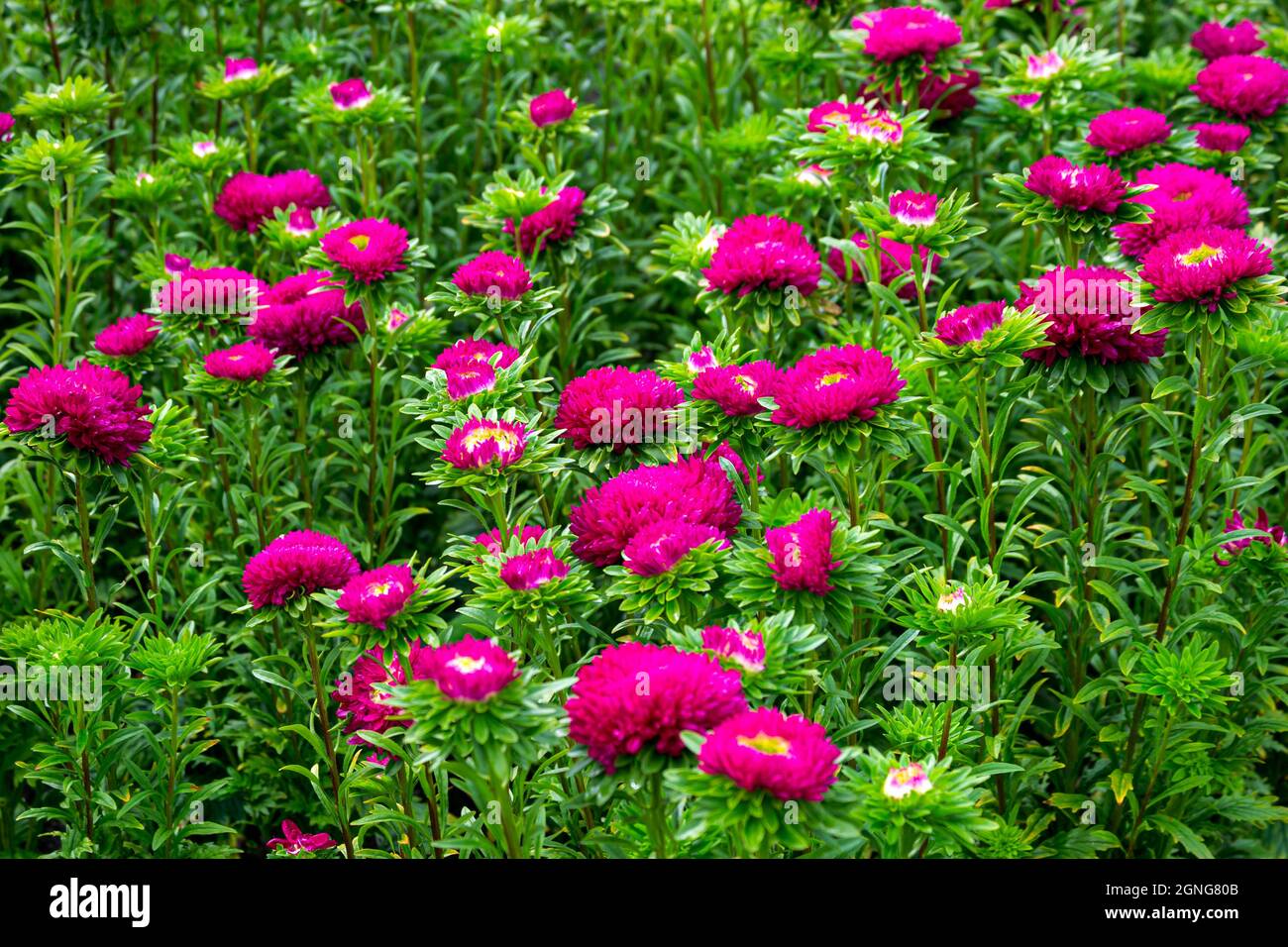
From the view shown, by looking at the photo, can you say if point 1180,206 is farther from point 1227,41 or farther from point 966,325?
point 1227,41

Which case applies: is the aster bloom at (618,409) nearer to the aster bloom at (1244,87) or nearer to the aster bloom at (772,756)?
the aster bloom at (772,756)

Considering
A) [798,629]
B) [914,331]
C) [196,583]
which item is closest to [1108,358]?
[914,331]

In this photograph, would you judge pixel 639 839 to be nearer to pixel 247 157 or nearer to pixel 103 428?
pixel 103 428

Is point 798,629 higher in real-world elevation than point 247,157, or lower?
lower

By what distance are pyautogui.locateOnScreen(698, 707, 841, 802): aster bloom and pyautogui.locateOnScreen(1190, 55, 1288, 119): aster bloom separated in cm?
275

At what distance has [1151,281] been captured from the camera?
7.89 feet

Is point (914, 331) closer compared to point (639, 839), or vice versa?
point (639, 839)

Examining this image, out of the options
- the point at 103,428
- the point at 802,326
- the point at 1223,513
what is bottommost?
the point at 1223,513

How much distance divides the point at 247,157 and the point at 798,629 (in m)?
3.08

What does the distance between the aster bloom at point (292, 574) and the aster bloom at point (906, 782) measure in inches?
41.4

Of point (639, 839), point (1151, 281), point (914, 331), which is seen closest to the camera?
point (639, 839)

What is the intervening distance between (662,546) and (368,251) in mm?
1357

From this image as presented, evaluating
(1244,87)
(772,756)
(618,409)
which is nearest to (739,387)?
(618,409)

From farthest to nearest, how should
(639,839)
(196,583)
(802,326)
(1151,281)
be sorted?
(802,326)
(196,583)
(1151,281)
(639,839)
